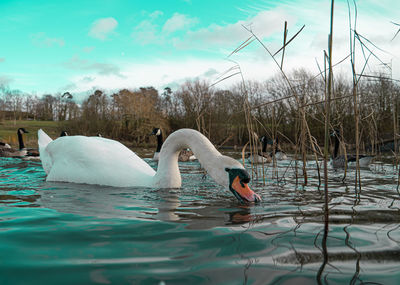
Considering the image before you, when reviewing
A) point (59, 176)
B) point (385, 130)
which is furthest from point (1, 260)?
point (385, 130)

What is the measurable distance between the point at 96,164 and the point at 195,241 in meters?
2.95

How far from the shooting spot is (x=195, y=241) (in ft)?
7.39

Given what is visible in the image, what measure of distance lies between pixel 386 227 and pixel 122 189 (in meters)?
3.11

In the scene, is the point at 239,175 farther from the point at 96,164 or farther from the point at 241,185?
the point at 96,164

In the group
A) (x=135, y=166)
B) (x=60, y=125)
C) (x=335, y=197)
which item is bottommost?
(x=335, y=197)

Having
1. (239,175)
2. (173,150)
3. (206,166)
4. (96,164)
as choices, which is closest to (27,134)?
(96,164)

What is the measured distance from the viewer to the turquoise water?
1723 mm

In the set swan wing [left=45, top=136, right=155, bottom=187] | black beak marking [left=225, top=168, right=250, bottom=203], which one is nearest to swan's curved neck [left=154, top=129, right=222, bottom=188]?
swan wing [left=45, top=136, right=155, bottom=187]

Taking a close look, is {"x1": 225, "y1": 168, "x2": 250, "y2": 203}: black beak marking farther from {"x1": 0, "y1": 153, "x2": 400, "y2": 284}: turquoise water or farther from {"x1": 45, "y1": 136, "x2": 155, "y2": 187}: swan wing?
{"x1": 45, "y1": 136, "x2": 155, "y2": 187}: swan wing

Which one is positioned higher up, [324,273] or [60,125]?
[60,125]

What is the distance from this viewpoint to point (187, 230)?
2.51 meters

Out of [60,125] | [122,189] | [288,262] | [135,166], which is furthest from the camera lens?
[60,125]

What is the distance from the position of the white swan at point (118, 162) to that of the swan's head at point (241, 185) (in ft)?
0.80

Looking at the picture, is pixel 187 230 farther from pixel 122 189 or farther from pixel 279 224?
pixel 122 189
